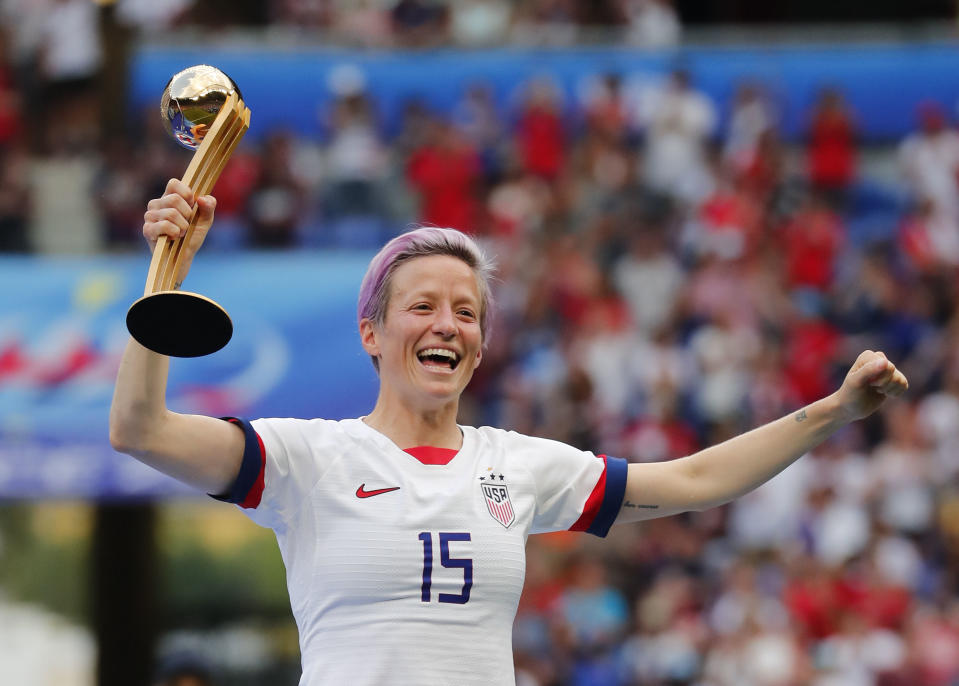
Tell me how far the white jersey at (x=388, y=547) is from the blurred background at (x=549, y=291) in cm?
501

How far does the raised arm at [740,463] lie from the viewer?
4082 millimetres

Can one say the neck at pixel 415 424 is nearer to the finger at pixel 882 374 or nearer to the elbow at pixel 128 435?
the elbow at pixel 128 435

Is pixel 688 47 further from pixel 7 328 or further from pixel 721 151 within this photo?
pixel 7 328

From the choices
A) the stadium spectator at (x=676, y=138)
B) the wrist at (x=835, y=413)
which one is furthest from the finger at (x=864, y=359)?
the stadium spectator at (x=676, y=138)

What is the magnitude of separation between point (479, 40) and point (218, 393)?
6848 millimetres

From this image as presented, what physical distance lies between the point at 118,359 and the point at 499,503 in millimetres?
5630

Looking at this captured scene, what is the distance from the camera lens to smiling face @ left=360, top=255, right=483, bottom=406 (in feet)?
13.0

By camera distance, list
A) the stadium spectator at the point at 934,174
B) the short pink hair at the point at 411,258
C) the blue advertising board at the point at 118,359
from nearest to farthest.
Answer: the short pink hair at the point at 411,258
the blue advertising board at the point at 118,359
the stadium spectator at the point at 934,174

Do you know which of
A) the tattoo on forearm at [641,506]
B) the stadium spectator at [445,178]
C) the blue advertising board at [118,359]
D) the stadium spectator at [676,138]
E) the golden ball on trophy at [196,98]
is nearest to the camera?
the golden ball on trophy at [196,98]

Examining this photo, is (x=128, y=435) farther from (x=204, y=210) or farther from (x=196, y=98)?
(x=196, y=98)

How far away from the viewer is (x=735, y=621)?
9938mm

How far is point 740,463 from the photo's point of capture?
4.14 m

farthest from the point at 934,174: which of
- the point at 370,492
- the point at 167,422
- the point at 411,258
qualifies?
the point at 167,422

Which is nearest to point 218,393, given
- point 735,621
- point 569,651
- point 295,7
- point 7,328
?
point 7,328
